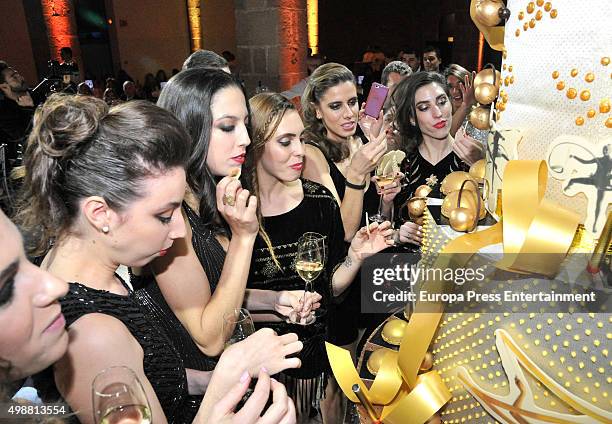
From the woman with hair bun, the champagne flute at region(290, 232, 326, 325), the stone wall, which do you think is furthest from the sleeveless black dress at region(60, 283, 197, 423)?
the stone wall

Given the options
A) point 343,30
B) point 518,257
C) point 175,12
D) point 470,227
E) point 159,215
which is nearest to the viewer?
point 518,257

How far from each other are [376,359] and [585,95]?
31.9 inches

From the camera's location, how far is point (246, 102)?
2.03 meters

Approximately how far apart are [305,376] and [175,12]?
12665mm

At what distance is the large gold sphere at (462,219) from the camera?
104 centimetres

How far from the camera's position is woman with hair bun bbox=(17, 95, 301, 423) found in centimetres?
121

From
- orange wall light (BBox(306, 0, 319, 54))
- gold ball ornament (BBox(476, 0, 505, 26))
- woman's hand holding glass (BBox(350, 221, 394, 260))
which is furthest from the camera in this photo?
orange wall light (BBox(306, 0, 319, 54))

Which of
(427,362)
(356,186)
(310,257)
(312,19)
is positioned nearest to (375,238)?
(310,257)

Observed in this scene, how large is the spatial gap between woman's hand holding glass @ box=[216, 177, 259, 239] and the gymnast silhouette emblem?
1059mm

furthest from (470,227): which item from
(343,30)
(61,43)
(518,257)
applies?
(343,30)

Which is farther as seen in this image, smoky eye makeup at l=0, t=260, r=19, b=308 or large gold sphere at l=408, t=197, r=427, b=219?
large gold sphere at l=408, t=197, r=427, b=219

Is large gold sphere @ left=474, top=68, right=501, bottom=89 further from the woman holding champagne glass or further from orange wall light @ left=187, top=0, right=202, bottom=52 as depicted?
orange wall light @ left=187, top=0, right=202, bottom=52

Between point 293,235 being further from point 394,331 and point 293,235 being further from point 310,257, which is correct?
point 394,331

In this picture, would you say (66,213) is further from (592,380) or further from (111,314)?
(592,380)
